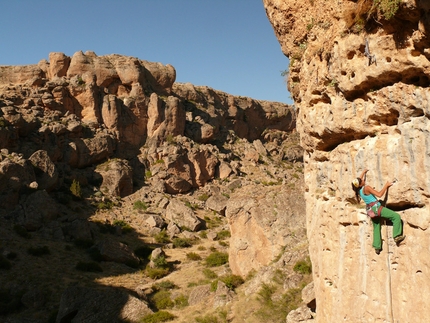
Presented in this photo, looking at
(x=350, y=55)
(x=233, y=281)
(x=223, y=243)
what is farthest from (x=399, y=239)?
(x=223, y=243)

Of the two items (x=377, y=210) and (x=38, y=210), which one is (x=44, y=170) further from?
(x=377, y=210)

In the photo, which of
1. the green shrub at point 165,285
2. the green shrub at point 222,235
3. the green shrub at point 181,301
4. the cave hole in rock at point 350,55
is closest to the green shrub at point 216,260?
the green shrub at point 165,285

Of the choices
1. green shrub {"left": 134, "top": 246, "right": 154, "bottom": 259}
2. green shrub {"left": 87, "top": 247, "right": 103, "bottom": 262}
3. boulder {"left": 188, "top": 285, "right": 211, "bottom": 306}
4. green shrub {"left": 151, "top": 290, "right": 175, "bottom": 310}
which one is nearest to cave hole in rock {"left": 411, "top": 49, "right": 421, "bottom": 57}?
boulder {"left": 188, "top": 285, "right": 211, "bottom": 306}

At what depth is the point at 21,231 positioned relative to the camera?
841 inches

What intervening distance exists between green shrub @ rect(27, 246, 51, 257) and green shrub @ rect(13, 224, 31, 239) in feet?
6.42

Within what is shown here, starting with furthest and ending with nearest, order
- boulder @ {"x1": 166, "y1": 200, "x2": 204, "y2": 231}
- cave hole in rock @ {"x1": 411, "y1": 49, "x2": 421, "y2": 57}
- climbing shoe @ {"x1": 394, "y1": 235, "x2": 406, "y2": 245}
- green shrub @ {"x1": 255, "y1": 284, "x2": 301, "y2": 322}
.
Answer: boulder @ {"x1": 166, "y1": 200, "x2": 204, "y2": 231} → green shrub @ {"x1": 255, "y1": 284, "x2": 301, "y2": 322} → climbing shoe @ {"x1": 394, "y1": 235, "x2": 406, "y2": 245} → cave hole in rock @ {"x1": 411, "y1": 49, "x2": 421, "y2": 57}

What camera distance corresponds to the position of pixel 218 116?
46844 mm

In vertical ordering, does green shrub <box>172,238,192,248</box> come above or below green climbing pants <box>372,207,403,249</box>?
below

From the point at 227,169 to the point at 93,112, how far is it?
14582mm

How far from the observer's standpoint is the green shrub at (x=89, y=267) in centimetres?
1843

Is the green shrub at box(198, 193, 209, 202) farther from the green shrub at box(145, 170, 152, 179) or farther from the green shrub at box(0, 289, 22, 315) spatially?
the green shrub at box(0, 289, 22, 315)

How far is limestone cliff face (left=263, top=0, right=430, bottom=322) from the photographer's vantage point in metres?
3.94

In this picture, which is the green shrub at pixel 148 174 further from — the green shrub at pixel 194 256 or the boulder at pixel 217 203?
the green shrub at pixel 194 256

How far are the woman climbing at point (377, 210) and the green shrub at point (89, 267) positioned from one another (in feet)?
55.6
